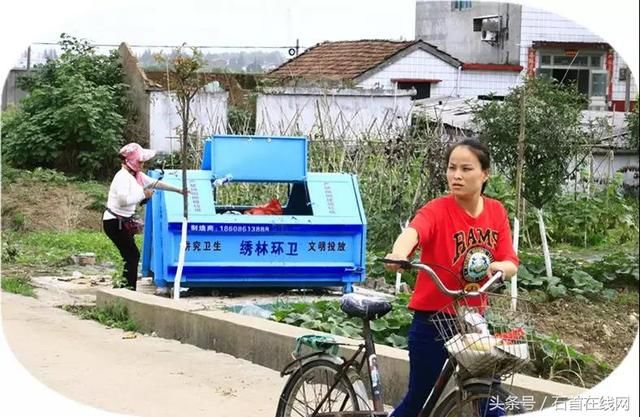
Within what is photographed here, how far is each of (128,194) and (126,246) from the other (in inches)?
20.0

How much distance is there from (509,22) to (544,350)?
62.8 feet

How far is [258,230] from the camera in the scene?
379 inches

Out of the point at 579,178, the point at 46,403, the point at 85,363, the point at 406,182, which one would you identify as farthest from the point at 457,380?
the point at 406,182

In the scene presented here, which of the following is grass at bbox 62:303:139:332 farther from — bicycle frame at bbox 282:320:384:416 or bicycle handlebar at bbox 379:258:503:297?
bicycle handlebar at bbox 379:258:503:297

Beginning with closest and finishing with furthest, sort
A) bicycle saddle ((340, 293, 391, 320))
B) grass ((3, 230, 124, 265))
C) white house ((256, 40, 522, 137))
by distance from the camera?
bicycle saddle ((340, 293, 391, 320)) → grass ((3, 230, 124, 265)) → white house ((256, 40, 522, 137))

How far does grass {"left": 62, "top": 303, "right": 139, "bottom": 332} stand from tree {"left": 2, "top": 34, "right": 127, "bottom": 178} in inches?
394

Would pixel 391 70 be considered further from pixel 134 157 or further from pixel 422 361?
pixel 422 361

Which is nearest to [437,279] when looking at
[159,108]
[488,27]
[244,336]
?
[244,336]

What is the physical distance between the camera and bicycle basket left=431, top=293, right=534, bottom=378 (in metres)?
4.07

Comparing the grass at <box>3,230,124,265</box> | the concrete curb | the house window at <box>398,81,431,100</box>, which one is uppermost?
the house window at <box>398,81,431,100</box>

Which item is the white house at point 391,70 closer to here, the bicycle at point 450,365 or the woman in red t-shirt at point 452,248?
the bicycle at point 450,365

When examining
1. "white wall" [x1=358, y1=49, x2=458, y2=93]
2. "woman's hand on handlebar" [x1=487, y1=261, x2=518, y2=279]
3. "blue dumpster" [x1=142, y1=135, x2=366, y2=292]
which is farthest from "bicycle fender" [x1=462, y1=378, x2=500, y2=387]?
"white wall" [x1=358, y1=49, x2=458, y2=93]

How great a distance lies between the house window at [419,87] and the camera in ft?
78.8

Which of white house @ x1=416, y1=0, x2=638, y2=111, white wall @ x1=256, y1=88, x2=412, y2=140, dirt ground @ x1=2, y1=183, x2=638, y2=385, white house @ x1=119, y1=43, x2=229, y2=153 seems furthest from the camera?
white house @ x1=416, y1=0, x2=638, y2=111
